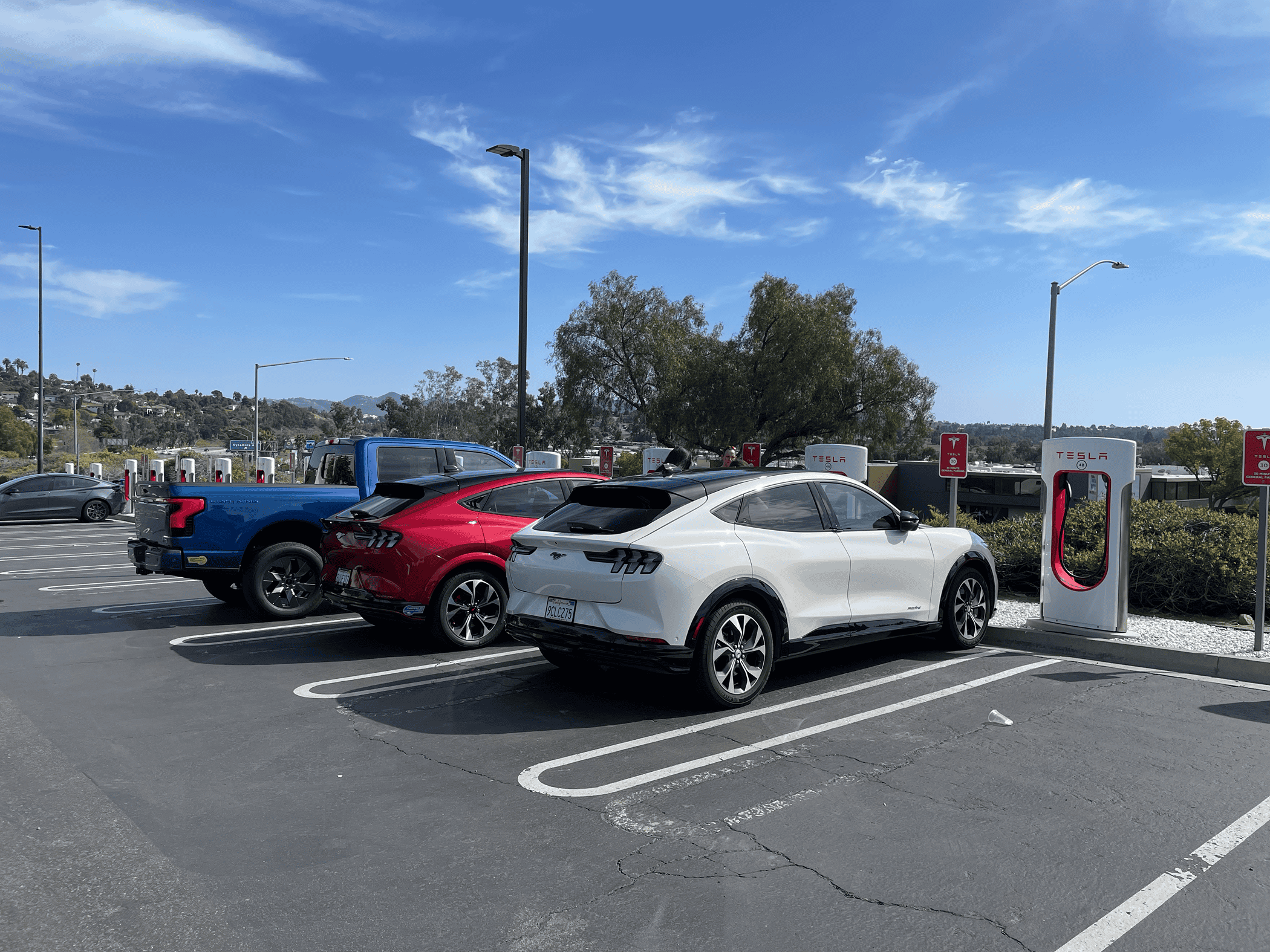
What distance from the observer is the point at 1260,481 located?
7.88 meters

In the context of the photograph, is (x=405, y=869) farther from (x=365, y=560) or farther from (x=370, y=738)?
(x=365, y=560)

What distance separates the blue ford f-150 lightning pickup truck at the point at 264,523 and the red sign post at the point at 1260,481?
709 cm

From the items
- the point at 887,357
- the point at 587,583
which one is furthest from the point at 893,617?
the point at 887,357

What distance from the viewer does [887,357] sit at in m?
40.8

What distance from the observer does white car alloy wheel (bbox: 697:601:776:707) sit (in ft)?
19.9

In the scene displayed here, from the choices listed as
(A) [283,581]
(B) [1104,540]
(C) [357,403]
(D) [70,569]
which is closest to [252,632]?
(A) [283,581]

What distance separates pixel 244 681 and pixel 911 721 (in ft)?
16.3

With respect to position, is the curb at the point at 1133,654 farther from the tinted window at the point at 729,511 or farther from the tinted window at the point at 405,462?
the tinted window at the point at 405,462

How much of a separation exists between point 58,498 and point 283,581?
1920cm

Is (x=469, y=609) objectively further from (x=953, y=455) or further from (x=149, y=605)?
(x=953, y=455)

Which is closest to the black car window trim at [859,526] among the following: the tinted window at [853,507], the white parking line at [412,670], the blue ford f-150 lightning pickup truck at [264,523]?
the tinted window at [853,507]

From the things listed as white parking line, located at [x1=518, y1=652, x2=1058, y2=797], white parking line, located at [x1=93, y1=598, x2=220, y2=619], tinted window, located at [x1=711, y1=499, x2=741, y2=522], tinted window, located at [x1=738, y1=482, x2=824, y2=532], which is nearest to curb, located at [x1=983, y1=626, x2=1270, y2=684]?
white parking line, located at [x1=518, y1=652, x2=1058, y2=797]

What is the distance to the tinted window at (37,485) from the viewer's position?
24.5 m

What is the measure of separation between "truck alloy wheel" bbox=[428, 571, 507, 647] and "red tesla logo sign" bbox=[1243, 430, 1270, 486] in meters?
6.58
